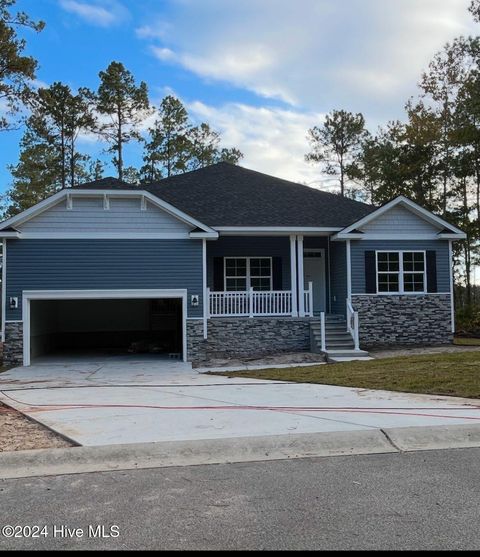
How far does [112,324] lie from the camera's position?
22094mm

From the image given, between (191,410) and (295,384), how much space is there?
3.36 metres

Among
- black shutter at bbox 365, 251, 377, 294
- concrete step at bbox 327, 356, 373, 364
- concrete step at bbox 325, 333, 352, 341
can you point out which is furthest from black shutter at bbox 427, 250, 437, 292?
concrete step at bbox 327, 356, 373, 364

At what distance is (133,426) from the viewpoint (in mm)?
6891

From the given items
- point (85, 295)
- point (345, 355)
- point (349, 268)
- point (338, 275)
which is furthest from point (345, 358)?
point (85, 295)

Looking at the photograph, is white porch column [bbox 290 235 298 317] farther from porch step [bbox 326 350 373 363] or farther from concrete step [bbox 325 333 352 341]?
porch step [bbox 326 350 373 363]

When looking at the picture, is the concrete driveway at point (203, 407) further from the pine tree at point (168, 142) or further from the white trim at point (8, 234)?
the pine tree at point (168, 142)

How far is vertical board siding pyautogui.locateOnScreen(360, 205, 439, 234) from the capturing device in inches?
694

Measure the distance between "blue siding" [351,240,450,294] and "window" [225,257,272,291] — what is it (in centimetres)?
299

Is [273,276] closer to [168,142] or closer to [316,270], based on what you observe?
[316,270]

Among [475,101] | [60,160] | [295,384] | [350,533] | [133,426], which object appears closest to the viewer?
[350,533]

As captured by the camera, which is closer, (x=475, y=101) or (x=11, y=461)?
(x=11, y=461)

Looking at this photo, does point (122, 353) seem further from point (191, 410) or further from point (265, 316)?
point (191, 410)

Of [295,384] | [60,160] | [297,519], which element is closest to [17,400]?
[295,384]

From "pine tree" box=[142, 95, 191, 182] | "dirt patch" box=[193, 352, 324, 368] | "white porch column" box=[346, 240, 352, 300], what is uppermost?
"pine tree" box=[142, 95, 191, 182]
